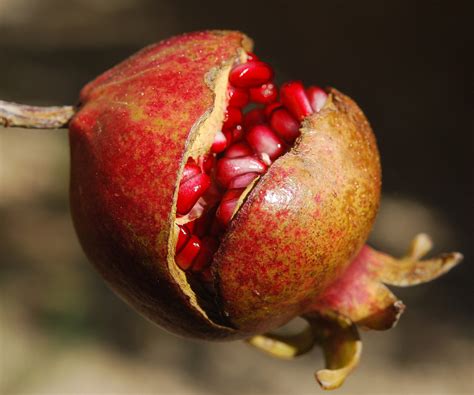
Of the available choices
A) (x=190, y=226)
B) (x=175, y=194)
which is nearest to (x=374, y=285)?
(x=190, y=226)

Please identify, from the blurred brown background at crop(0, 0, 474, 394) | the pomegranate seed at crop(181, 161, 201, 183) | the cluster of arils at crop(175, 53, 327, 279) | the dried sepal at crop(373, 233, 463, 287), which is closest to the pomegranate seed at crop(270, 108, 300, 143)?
the cluster of arils at crop(175, 53, 327, 279)

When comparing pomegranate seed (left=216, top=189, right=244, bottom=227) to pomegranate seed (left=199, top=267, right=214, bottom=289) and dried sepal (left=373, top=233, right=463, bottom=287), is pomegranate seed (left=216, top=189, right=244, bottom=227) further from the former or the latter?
dried sepal (left=373, top=233, right=463, bottom=287)

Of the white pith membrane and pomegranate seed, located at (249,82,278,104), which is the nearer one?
the white pith membrane

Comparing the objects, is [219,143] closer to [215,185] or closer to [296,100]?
[215,185]

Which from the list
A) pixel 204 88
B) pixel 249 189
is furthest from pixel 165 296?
pixel 204 88

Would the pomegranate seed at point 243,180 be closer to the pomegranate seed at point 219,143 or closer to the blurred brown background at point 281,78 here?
the pomegranate seed at point 219,143

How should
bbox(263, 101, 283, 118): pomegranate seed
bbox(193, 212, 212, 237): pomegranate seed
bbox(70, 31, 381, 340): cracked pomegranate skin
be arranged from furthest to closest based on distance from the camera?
bbox(263, 101, 283, 118): pomegranate seed, bbox(193, 212, 212, 237): pomegranate seed, bbox(70, 31, 381, 340): cracked pomegranate skin
